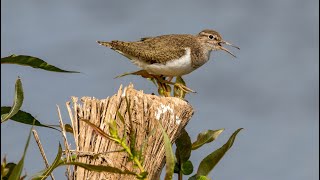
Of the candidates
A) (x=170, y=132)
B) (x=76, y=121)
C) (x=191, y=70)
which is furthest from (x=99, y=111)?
(x=191, y=70)

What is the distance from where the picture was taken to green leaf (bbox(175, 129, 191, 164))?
24.5ft

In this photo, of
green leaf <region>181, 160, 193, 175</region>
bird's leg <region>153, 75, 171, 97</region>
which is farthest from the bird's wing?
green leaf <region>181, 160, 193, 175</region>

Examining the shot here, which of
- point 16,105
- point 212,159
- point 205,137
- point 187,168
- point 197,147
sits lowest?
point 187,168

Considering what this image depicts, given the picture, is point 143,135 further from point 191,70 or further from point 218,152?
point 191,70

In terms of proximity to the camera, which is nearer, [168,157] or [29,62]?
[29,62]

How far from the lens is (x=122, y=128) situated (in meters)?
6.67

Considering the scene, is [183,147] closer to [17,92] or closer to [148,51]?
[17,92]

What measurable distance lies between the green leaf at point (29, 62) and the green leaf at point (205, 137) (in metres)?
2.27

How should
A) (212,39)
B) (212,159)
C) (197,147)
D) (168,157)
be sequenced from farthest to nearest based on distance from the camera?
(212,39) → (197,147) → (212,159) → (168,157)

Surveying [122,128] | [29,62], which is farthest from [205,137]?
[29,62]

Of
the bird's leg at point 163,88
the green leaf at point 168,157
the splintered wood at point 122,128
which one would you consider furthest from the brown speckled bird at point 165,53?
the green leaf at point 168,157

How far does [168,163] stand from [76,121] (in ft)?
3.72

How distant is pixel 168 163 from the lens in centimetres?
623

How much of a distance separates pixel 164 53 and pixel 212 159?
4325mm
